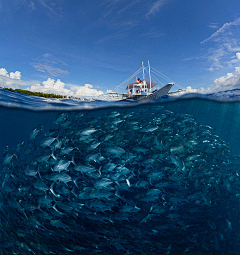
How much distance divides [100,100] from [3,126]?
8382 mm

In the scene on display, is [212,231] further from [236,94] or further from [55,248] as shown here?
[236,94]

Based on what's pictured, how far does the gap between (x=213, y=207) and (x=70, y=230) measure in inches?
238

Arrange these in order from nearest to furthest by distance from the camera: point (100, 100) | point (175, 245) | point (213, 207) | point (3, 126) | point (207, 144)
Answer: point (175, 245) → point (213, 207) → point (207, 144) → point (100, 100) → point (3, 126)

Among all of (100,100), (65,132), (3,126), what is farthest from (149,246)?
(3,126)

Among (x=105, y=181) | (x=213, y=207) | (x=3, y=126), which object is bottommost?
(x=213, y=207)

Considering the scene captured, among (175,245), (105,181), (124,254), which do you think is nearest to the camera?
(105,181)

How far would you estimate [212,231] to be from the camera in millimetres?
5621

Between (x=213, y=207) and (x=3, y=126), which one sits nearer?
(x=213, y=207)

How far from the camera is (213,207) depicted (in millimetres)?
6441

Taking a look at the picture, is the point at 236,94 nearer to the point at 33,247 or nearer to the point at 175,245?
the point at 175,245

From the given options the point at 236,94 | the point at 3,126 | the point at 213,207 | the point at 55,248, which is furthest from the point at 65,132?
the point at 236,94

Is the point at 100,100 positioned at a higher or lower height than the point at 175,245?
higher

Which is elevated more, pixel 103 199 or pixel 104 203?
pixel 104 203

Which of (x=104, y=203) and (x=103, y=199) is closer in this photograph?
(x=104, y=203)
